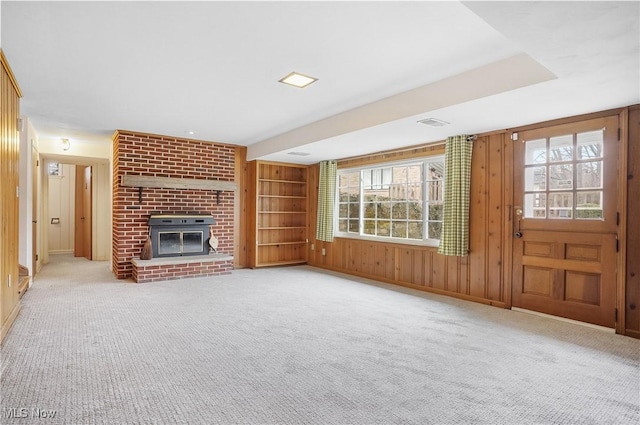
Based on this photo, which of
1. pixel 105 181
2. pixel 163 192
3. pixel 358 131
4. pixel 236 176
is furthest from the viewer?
pixel 105 181

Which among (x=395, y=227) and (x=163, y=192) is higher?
(x=163, y=192)

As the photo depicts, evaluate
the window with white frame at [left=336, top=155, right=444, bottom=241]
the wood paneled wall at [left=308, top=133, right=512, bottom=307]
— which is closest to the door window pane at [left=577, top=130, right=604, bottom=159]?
the wood paneled wall at [left=308, top=133, right=512, bottom=307]

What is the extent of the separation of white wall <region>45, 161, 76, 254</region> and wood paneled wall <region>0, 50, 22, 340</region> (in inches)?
265

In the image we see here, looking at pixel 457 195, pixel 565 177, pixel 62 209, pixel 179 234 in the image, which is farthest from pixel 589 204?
pixel 62 209

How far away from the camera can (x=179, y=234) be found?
601 cm

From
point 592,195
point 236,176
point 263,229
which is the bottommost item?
point 263,229

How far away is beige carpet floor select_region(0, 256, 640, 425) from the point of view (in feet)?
6.48

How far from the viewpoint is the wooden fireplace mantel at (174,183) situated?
555 cm

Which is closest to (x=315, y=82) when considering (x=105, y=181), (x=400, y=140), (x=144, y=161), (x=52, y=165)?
(x=400, y=140)

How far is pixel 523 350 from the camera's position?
2.92 meters

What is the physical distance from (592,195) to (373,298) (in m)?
2.69

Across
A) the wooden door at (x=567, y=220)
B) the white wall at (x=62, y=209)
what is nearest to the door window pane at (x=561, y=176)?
the wooden door at (x=567, y=220)

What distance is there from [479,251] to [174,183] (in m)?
4.89

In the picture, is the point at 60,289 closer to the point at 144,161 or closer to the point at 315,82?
the point at 144,161
